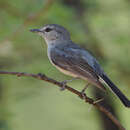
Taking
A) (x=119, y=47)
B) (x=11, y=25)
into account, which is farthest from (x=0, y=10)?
(x=119, y=47)

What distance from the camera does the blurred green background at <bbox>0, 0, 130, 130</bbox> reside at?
494 cm

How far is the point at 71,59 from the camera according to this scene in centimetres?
400

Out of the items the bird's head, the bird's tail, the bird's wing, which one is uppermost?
the bird's head

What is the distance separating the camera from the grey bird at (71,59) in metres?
3.48

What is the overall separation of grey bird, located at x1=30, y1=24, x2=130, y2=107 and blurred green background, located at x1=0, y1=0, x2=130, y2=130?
0.70 ft

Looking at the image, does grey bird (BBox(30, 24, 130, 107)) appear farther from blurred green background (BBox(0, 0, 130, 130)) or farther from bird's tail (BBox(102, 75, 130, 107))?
blurred green background (BBox(0, 0, 130, 130))

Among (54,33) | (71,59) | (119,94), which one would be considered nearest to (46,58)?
(54,33)

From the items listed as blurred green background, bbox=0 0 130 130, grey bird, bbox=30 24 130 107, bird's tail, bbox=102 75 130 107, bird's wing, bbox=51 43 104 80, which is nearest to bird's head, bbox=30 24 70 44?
grey bird, bbox=30 24 130 107

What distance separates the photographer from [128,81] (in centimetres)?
556

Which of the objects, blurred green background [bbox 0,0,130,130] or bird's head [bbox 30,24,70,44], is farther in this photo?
blurred green background [bbox 0,0,130,130]

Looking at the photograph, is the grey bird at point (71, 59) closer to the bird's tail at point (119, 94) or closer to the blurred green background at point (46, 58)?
the bird's tail at point (119, 94)

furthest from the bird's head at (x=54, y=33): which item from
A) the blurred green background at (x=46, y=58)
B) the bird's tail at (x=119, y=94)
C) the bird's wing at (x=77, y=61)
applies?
the bird's tail at (x=119, y=94)

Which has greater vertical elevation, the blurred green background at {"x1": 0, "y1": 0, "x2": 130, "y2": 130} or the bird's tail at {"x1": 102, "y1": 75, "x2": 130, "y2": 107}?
the blurred green background at {"x1": 0, "y1": 0, "x2": 130, "y2": 130}

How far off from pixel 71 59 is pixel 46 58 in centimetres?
166
